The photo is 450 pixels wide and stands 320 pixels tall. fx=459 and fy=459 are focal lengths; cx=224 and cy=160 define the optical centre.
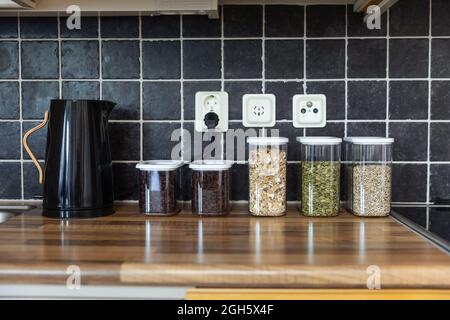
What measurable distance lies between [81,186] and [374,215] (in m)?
0.70

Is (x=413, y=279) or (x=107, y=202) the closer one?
(x=413, y=279)

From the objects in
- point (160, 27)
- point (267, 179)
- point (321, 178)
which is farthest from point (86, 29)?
point (321, 178)

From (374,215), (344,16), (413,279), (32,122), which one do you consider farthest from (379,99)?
(32,122)

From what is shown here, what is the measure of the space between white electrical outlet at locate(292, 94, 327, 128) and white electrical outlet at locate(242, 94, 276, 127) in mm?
65

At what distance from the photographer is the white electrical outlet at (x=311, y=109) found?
4.17 ft

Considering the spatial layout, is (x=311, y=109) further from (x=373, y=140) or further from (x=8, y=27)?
(x=8, y=27)

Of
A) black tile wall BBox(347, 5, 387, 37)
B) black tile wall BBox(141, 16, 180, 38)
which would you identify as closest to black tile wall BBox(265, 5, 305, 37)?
black tile wall BBox(347, 5, 387, 37)

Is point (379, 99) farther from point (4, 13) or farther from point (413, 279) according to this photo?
point (4, 13)

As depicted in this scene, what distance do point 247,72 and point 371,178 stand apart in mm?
445

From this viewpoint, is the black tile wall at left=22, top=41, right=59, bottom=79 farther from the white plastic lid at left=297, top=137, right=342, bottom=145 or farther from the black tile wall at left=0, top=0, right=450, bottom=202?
the white plastic lid at left=297, top=137, right=342, bottom=145

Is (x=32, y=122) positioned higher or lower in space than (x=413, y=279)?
higher

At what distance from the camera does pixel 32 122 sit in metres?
1.32
